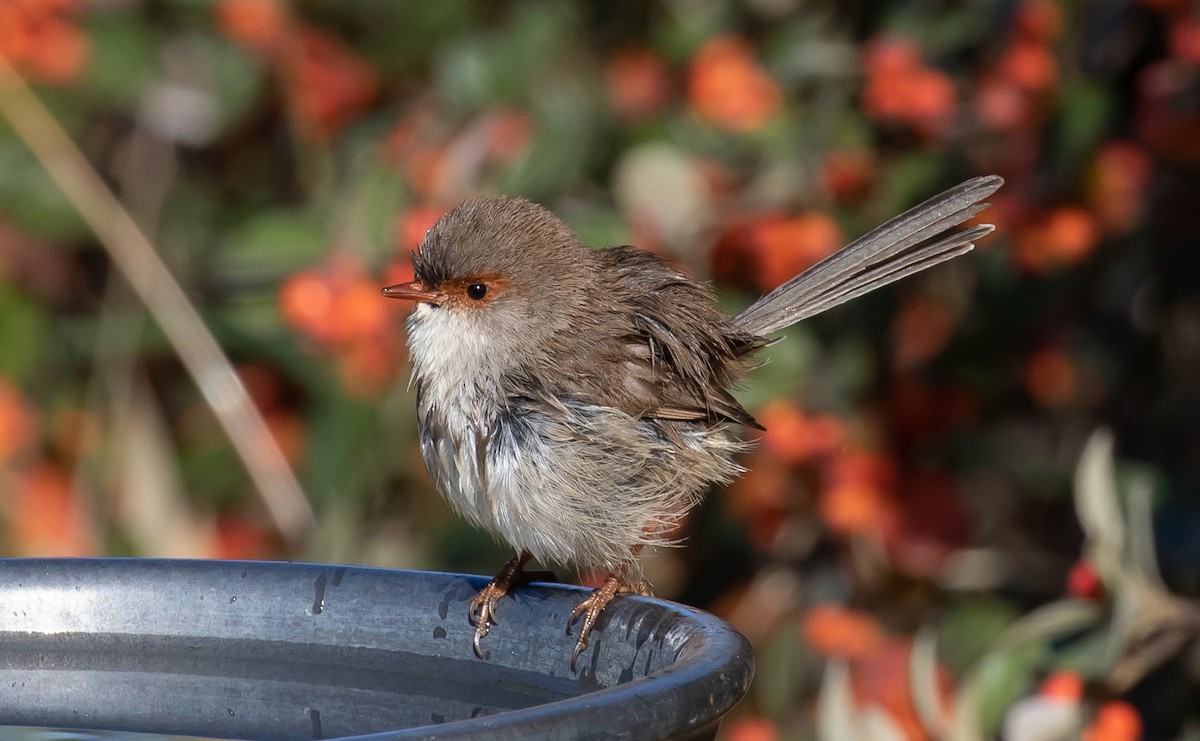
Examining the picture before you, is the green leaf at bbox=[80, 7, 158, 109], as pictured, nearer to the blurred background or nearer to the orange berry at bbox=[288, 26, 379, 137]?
the blurred background

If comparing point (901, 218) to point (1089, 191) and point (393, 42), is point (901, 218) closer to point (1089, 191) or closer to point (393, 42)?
point (1089, 191)

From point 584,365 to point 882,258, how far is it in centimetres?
86

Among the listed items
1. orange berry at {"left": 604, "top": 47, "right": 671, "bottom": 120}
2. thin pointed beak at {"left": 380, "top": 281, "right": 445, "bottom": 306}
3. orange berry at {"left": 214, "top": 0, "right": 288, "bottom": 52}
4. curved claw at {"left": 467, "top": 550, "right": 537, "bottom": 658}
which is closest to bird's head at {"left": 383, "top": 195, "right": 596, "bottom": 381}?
thin pointed beak at {"left": 380, "top": 281, "right": 445, "bottom": 306}

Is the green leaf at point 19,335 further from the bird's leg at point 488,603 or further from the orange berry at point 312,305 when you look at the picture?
the bird's leg at point 488,603

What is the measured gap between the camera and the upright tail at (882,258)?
3711 mm

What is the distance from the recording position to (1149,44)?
4000mm

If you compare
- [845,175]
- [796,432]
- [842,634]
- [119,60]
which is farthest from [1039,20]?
[119,60]

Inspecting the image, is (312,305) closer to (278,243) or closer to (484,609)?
(278,243)

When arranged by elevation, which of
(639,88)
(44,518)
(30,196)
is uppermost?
(30,196)

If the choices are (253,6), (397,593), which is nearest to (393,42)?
(253,6)

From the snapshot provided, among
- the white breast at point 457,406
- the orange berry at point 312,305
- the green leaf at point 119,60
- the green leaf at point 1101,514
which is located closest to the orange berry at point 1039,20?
the green leaf at point 1101,514

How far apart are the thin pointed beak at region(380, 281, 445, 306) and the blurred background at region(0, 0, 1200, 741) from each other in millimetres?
592

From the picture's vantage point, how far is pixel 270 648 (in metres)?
2.59

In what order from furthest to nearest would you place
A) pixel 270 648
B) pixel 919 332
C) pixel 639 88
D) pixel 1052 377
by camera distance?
1. pixel 639 88
2. pixel 919 332
3. pixel 1052 377
4. pixel 270 648
